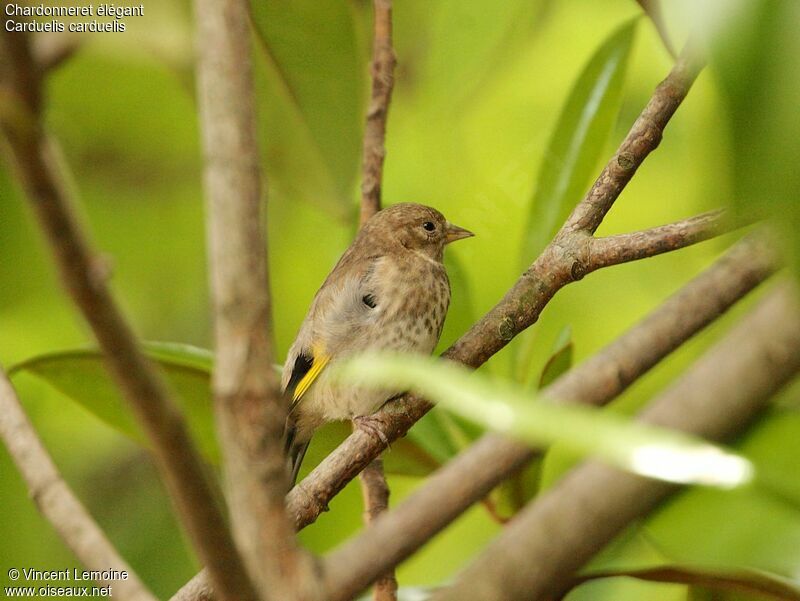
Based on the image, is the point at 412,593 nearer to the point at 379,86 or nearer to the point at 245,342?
the point at 379,86

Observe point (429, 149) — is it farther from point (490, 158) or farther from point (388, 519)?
point (388, 519)

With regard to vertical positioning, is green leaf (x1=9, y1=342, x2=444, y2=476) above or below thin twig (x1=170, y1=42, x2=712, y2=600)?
below

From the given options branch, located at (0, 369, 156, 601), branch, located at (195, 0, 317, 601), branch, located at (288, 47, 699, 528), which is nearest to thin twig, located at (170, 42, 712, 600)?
branch, located at (288, 47, 699, 528)

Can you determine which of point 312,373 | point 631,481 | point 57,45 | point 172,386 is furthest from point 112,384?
point 631,481

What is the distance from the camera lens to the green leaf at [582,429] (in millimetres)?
354

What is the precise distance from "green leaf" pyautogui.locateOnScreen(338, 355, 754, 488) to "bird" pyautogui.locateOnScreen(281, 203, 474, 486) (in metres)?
1.07

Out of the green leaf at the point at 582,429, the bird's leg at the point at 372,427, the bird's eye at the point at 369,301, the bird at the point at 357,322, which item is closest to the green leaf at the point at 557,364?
the bird's leg at the point at 372,427

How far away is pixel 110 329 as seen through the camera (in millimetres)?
441

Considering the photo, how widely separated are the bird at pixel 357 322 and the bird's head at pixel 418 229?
0.03m

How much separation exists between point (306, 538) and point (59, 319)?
2.68 ft

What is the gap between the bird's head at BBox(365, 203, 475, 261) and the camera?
177 cm

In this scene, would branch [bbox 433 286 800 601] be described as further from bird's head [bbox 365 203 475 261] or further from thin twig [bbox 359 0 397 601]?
bird's head [bbox 365 203 475 261]

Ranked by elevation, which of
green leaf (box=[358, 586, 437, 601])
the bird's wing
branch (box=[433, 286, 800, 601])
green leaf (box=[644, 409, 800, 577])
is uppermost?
branch (box=[433, 286, 800, 601])

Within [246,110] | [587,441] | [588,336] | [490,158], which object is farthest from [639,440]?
[490,158]
